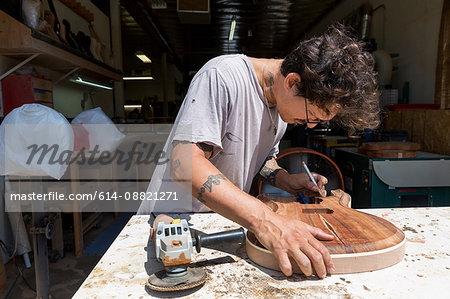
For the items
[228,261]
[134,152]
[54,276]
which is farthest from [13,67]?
[228,261]

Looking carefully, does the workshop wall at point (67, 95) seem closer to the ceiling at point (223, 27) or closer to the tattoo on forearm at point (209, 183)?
the ceiling at point (223, 27)

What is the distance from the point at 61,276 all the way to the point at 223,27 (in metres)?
7.27

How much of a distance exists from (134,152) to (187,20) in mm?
2345

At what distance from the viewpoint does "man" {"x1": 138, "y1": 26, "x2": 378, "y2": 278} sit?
2.60 feet

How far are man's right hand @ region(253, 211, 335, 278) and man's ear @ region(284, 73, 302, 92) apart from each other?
0.46 metres

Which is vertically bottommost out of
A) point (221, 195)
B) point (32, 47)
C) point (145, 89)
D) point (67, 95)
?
point (221, 195)

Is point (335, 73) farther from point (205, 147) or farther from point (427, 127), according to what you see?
point (427, 127)

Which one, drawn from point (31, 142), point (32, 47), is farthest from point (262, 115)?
point (32, 47)

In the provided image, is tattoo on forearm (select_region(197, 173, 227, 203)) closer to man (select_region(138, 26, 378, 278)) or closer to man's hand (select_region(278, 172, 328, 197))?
man (select_region(138, 26, 378, 278))

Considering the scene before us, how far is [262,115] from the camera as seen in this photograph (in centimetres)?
119

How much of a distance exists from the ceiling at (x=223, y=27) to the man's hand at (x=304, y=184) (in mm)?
5268

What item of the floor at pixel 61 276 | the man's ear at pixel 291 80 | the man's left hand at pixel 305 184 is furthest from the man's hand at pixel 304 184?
the floor at pixel 61 276

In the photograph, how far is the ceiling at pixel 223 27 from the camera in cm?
631
